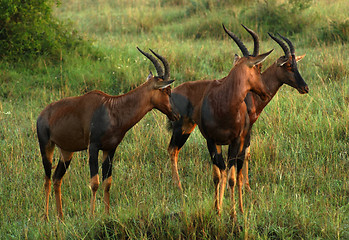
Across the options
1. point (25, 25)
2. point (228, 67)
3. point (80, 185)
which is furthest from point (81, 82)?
point (80, 185)

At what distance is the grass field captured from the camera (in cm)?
473

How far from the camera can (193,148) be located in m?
7.12

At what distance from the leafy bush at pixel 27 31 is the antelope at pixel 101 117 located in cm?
558

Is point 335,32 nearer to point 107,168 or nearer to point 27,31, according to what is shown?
point 27,31

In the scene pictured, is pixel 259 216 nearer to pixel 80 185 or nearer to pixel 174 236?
pixel 174 236

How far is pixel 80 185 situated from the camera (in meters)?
6.23

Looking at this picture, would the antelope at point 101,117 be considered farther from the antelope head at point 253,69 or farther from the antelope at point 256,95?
the antelope at point 256,95

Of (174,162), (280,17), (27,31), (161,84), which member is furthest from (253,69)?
(280,17)

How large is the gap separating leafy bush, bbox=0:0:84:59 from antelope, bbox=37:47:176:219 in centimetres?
558

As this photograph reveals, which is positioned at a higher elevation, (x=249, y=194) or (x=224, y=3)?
(x=224, y=3)

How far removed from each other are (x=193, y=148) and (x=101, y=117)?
2559mm

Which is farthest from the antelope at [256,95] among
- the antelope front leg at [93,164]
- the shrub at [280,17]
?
the shrub at [280,17]

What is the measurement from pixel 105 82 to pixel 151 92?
5136 millimetres

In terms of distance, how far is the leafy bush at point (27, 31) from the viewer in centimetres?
1013
